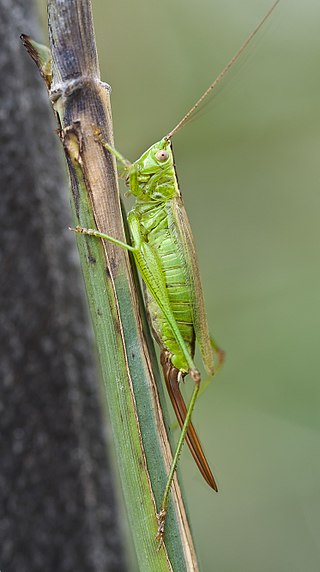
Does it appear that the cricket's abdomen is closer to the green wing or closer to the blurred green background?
the green wing

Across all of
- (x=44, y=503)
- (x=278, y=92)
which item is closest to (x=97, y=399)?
(x=44, y=503)

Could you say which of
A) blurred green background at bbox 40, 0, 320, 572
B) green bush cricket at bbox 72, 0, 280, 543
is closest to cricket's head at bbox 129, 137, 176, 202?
green bush cricket at bbox 72, 0, 280, 543

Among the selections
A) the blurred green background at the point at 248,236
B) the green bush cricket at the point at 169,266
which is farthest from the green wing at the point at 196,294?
the blurred green background at the point at 248,236

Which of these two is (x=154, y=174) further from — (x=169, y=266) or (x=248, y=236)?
(x=248, y=236)

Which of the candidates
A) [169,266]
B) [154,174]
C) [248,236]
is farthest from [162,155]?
[248,236]

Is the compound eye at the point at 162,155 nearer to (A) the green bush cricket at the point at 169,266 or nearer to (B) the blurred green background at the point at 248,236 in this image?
(A) the green bush cricket at the point at 169,266

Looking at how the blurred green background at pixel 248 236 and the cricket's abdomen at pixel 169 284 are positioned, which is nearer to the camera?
the cricket's abdomen at pixel 169 284
